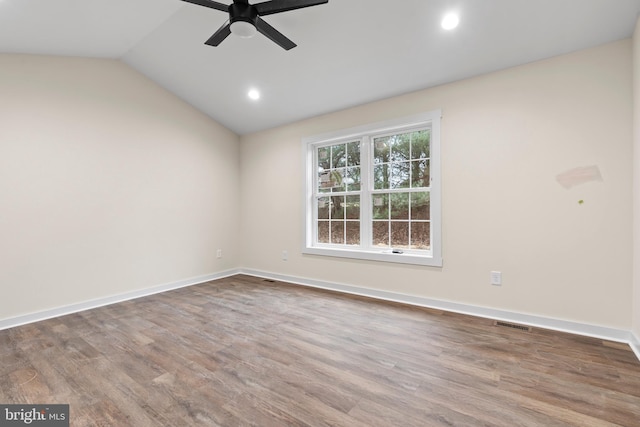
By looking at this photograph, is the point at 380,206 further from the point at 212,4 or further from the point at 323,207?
the point at 212,4

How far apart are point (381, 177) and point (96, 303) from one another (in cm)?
377

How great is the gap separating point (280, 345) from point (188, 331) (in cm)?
93

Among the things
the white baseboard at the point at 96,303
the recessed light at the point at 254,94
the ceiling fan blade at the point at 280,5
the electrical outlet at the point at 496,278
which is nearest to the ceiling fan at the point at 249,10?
the ceiling fan blade at the point at 280,5

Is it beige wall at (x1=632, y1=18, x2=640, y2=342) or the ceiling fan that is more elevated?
the ceiling fan

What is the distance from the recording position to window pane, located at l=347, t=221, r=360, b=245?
402 centimetres

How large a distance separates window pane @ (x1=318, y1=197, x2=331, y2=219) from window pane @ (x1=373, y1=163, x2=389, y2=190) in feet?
2.62

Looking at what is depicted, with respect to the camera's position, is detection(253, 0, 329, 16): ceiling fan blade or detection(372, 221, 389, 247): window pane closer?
detection(253, 0, 329, 16): ceiling fan blade

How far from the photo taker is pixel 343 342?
2.45 metres

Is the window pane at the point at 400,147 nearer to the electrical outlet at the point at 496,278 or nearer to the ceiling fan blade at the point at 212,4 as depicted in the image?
the electrical outlet at the point at 496,278

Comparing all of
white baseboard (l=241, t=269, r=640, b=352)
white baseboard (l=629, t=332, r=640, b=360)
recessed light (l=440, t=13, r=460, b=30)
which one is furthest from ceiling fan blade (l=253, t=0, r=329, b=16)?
white baseboard (l=629, t=332, r=640, b=360)

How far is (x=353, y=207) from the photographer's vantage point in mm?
4086

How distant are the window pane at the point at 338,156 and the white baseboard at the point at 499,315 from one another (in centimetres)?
169

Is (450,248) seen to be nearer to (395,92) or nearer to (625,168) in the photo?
(625,168)

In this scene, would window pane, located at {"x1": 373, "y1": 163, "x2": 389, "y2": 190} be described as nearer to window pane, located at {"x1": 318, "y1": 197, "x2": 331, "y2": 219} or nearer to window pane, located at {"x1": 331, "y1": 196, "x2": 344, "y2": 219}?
window pane, located at {"x1": 331, "y1": 196, "x2": 344, "y2": 219}
